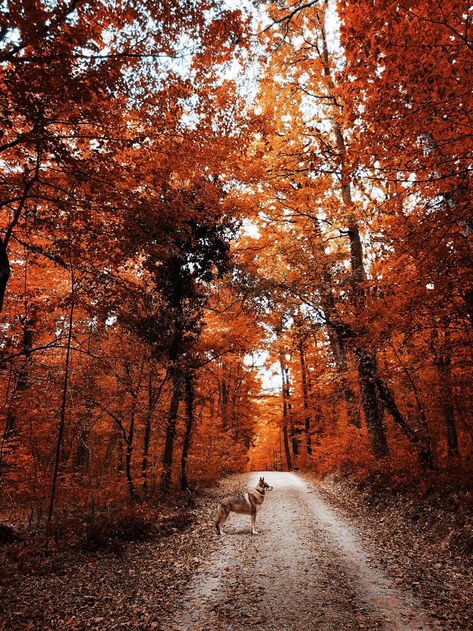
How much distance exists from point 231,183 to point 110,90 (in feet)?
22.9

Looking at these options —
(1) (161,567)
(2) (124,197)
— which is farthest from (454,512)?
(2) (124,197)

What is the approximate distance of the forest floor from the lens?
14.0ft

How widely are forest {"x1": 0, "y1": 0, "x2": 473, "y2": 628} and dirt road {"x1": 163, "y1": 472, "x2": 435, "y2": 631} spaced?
2.94 m

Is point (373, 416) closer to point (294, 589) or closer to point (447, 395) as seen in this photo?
point (447, 395)

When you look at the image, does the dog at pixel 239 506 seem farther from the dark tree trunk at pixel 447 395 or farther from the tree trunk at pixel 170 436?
the dark tree trunk at pixel 447 395

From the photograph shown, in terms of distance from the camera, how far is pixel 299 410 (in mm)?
25094

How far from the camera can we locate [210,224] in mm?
11172

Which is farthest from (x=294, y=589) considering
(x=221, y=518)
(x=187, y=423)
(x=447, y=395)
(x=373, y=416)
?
(x=187, y=423)

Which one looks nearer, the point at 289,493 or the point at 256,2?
the point at 256,2

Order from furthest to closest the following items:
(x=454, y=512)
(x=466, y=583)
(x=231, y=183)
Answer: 1. (x=231, y=183)
2. (x=454, y=512)
3. (x=466, y=583)

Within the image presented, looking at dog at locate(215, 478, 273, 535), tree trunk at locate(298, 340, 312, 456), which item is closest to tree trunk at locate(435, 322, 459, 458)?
dog at locate(215, 478, 273, 535)

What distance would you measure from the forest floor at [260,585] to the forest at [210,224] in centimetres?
160

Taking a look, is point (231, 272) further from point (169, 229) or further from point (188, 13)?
point (188, 13)

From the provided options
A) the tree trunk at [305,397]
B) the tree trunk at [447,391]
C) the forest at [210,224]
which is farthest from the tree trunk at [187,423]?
the tree trunk at [305,397]
